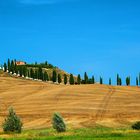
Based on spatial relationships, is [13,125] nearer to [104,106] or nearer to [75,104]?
[104,106]

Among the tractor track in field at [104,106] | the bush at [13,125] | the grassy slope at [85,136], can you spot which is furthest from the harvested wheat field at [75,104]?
the grassy slope at [85,136]

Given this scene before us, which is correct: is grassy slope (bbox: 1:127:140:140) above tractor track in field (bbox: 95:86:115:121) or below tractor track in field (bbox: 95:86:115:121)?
below

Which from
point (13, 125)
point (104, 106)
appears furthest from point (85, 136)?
point (104, 106)

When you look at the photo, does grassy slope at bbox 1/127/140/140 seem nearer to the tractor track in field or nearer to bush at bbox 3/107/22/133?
bush at bbox 3/107/22/133

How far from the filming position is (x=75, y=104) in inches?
3770

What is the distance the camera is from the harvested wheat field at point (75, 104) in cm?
8369

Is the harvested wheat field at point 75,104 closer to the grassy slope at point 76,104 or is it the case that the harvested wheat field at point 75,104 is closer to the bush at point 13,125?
the grassy slope at point 76,104

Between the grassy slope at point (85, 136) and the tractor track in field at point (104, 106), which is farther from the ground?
the tractor track in field at point (104, 106)

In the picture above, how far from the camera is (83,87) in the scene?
371ft

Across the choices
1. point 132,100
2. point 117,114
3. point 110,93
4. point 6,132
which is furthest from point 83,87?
point 6,132

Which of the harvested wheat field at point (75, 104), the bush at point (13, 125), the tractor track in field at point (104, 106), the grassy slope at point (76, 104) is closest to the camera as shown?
the bush at point (13, 125)

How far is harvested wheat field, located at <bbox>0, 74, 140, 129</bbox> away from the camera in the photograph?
3295 inches

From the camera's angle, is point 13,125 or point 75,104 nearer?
point 13,125

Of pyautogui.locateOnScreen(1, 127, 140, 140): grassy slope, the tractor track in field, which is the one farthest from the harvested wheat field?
pyautogui.locateOnScreen(1, 127, 140, 140): grassy slope
